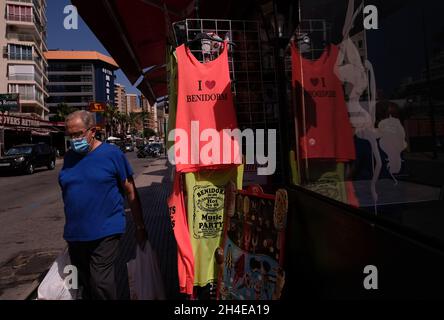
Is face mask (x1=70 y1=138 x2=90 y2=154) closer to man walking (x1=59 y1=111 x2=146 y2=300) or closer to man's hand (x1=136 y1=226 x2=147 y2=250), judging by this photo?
man walking (x1=59 y1=111 x2=146 y2=300)

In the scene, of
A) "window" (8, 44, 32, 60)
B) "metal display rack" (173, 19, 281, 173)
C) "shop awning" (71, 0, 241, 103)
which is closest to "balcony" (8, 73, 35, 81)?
"window" (8, 44, 32, 60)

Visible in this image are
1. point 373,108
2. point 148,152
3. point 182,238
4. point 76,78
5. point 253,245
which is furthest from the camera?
point 76,78

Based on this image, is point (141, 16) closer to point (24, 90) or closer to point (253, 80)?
point (253, 80)

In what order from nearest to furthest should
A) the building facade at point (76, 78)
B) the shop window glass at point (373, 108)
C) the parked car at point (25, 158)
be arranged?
1. the shop window glass at point (373, 108)
2. the parked car at point (25, 158)
3. the building facade at point (76, 78)

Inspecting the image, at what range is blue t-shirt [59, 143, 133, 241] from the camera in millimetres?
2678

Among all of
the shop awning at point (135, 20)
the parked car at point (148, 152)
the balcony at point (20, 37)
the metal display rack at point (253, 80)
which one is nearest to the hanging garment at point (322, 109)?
the metal display rack at point (253, 80)

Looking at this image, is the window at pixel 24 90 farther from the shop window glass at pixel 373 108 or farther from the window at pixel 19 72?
the shop window glass at pixel 373 108

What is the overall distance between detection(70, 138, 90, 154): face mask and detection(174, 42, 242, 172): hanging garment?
0.70 meters

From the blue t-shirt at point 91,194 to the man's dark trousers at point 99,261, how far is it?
7 centimetres

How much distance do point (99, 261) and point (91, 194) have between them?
0.50 metres

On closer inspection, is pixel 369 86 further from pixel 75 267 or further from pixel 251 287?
pixel 75 267

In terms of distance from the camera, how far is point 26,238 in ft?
21.4

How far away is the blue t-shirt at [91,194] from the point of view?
8.79ft

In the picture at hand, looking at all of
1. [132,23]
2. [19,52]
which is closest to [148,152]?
[132,23]
